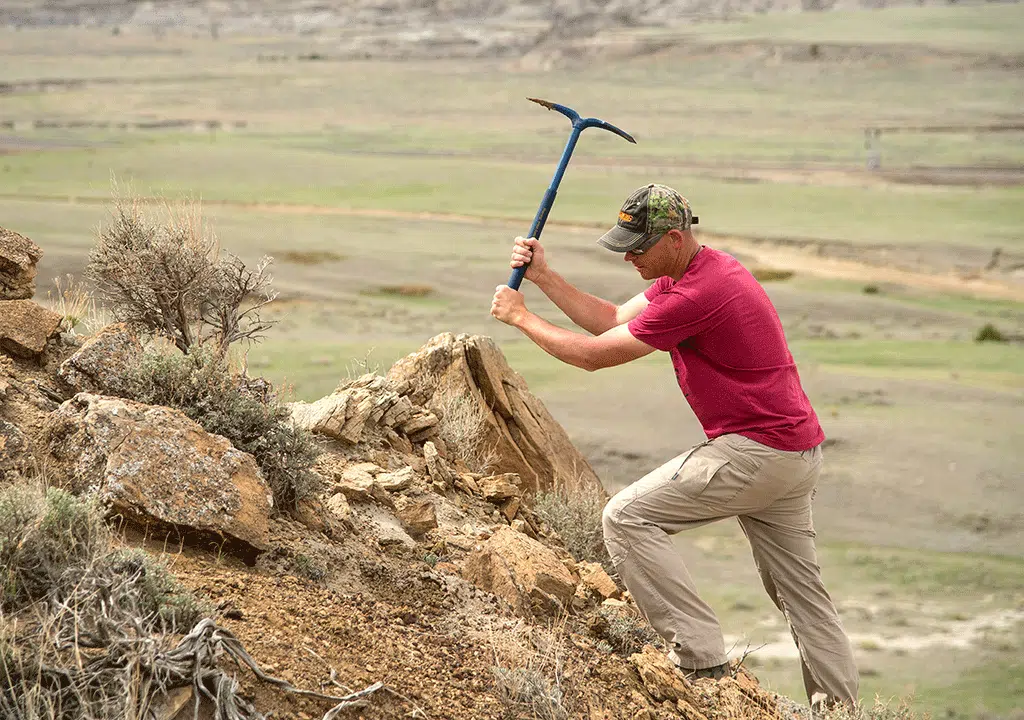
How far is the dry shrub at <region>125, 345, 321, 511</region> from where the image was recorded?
4.97 m

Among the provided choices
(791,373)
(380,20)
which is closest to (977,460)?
(791,373)

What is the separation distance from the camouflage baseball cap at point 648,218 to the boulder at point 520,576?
1.45 metres

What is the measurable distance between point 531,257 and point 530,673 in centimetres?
180

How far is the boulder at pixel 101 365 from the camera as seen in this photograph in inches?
197

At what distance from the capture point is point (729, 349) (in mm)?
4734

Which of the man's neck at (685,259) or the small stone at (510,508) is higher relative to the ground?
the man's neck at (685,259)

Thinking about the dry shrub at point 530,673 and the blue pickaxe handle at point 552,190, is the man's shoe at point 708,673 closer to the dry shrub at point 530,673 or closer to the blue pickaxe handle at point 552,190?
the dry shrub at point 530,673

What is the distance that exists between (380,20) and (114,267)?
106187mm

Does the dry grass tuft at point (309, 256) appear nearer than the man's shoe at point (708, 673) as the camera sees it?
No

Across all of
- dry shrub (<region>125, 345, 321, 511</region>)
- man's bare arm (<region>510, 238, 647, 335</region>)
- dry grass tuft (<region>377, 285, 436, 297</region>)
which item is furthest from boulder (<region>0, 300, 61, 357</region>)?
dry grass tuft (<region>377, 285, 436, 297</region>)

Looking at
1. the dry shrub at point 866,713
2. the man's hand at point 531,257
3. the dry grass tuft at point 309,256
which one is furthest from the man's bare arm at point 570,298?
the dry grass tuft at point 309,256

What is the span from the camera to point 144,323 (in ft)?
20.3

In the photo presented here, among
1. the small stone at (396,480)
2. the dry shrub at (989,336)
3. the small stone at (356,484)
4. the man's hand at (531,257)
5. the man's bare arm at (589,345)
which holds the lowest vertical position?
the dry shrub at (989,336)

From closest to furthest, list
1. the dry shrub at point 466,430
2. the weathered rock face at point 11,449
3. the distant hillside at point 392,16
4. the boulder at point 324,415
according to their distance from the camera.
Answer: the weathered rock face at point 11,449, the boulder at point 324,415, the dry shrub at point 466,430, the distant hillside at point 392,16
